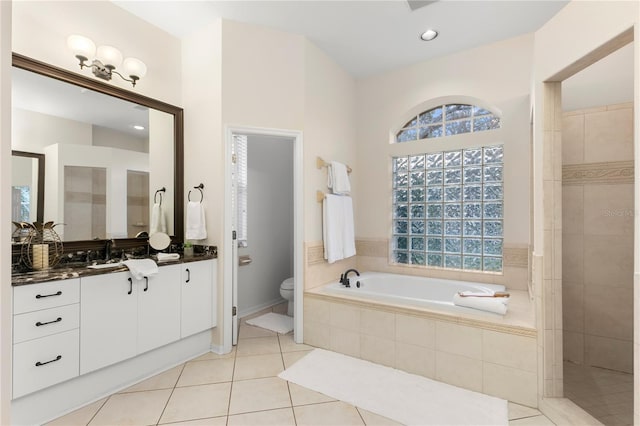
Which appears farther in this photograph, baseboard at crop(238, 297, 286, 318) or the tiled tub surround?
baseboard at crop(238, 297, 286, 318)

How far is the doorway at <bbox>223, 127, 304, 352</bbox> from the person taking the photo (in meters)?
2.75

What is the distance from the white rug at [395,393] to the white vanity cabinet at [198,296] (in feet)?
2.61

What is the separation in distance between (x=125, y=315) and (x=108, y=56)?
1883 millimetres

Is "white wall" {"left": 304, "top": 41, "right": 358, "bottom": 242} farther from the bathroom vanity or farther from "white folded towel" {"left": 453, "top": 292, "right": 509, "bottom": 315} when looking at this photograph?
"white folded towel" {"left": 453, "top": 292, "right": 509, "bottom": 315}

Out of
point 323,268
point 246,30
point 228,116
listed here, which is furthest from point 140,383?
point 246,30

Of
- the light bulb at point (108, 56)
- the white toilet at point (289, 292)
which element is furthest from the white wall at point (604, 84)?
the light bulb at point (108, 56)

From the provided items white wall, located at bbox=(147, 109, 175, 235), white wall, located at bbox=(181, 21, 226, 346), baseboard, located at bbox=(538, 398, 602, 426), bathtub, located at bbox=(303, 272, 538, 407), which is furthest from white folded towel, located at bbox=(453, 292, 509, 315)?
white wall, located at bbox=(147, 109, 175, 235)

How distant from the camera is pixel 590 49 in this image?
1.61 m

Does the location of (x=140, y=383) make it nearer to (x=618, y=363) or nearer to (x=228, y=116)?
(x=228, y=116)

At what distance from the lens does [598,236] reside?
242cm

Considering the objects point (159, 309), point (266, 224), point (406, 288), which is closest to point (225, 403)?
point (159, 309)

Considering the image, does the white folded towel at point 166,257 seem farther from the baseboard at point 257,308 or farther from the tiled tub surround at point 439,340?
the baseboard at point 257,308

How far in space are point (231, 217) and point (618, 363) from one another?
316 cm

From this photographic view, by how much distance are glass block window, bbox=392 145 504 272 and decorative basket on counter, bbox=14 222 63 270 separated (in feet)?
9.94
